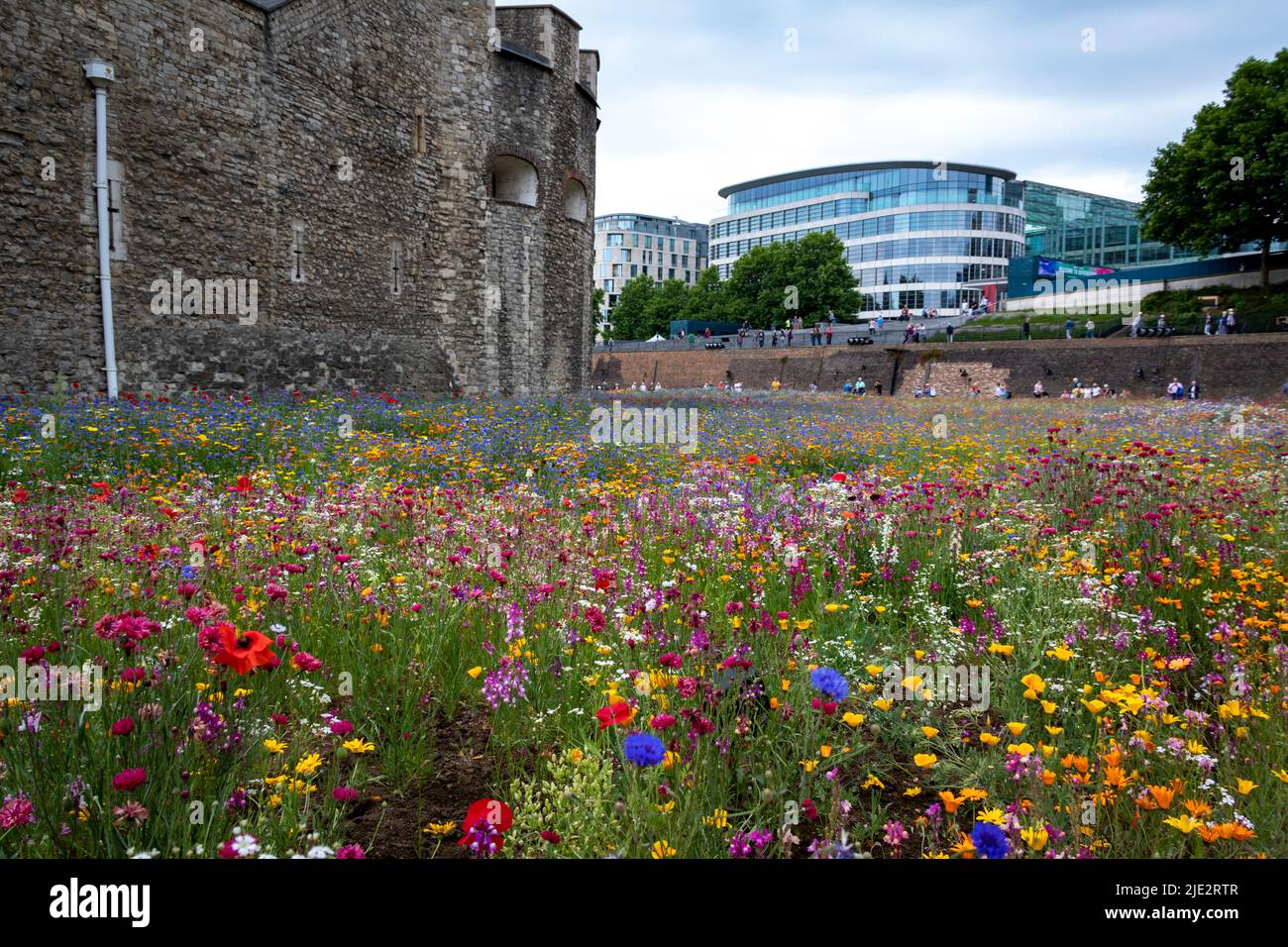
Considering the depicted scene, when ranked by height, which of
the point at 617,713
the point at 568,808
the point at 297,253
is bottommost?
the point at 568,808

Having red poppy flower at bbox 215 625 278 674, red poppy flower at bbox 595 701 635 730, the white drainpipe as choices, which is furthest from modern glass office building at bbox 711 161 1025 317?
red poppy flower at bbox 215 625 278 674

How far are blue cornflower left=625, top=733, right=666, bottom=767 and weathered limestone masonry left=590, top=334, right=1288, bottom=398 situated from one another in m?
34.1

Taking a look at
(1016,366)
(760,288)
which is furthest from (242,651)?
(760,288)

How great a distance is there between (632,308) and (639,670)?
276 ft

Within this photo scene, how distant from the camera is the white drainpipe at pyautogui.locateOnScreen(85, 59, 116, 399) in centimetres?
1192

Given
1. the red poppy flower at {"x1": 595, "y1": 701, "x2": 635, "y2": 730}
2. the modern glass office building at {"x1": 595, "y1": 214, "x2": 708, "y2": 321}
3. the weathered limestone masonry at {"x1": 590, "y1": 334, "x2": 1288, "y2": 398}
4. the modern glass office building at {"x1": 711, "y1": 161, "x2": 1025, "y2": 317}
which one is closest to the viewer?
the red poppy flower at {"x1": 595, "y1": 701, "x2": 635, "y2": 730}

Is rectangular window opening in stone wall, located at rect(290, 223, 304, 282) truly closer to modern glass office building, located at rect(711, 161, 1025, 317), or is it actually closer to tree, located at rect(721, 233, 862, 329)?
tree, located at rect(721, 233, 862, 329)

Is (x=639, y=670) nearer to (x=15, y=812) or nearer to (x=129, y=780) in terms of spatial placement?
(x=129, y=780)

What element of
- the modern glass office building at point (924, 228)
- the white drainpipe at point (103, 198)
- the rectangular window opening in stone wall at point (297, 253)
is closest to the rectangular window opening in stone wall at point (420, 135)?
the rectangular window opening in stone wall at point (297, 253)

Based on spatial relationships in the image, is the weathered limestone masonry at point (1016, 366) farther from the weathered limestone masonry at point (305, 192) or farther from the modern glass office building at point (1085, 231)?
the modern glass office building at point (1085, 231)

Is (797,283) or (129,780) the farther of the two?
(797,283)

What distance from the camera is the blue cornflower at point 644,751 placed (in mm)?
1463

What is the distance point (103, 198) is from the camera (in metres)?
12.1
